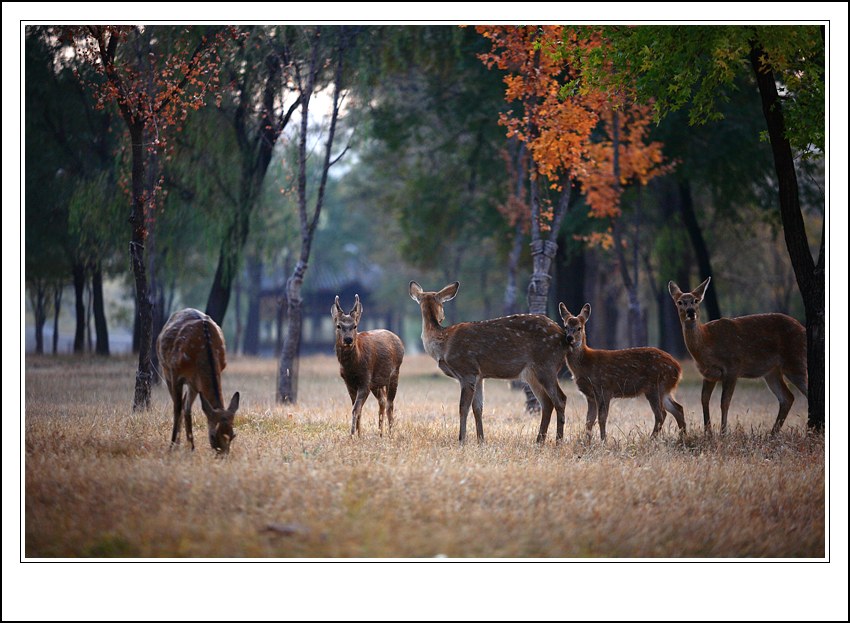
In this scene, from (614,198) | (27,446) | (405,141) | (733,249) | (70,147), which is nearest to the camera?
(27,446)

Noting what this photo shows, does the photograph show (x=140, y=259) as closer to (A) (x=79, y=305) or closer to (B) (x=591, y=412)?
(B) (x=591, y=412)

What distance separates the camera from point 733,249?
3083cm

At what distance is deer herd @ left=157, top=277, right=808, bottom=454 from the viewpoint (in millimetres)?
9594

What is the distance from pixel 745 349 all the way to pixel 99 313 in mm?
13549

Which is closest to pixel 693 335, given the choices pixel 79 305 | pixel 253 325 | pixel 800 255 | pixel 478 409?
pixel 800 255

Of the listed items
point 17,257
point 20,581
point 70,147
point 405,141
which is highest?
point 405,141

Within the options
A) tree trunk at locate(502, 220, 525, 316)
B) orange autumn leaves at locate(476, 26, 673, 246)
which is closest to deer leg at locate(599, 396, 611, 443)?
orange autumn leaves at locate(476, 26, 673, 246)

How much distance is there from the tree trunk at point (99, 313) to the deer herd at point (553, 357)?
851cm

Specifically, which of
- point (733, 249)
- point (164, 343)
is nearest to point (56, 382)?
point (164, 343)

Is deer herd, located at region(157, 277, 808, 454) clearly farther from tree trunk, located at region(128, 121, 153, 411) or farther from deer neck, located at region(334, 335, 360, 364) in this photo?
tree trunk, located at region(128, 121, 153, 411)

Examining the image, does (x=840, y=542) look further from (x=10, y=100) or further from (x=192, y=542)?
(x=10, y=100)

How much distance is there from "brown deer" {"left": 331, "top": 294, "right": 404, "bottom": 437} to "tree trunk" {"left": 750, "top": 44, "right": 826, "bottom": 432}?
16.3ft

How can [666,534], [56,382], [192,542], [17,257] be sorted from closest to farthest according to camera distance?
[192,542] → [666,534] → [17,257] → [56,382]

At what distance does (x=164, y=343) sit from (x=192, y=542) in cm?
324
